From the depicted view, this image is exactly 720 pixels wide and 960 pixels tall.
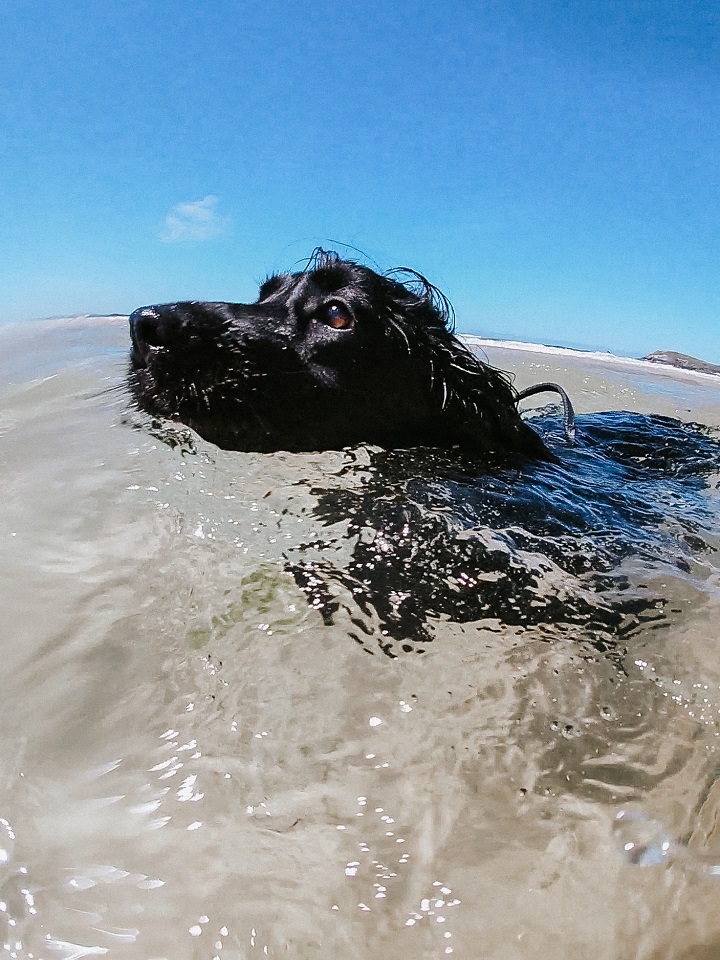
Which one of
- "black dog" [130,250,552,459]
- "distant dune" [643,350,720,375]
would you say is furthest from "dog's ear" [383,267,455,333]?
"distant dune" [643,350,720,375]

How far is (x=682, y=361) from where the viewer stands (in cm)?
2266

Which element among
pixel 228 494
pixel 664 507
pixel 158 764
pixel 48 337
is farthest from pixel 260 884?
pixel 48 337

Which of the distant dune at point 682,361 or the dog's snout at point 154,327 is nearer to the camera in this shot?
the dog's snout at point 154,327

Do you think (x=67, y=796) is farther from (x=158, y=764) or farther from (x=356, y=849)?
(x=356, y=849)

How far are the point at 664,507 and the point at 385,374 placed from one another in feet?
6.87

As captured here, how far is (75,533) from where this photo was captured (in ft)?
12.4

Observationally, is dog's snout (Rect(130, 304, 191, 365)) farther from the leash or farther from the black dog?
the leash

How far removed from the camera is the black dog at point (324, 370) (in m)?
3.22

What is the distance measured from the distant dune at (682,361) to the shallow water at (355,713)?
787 inches

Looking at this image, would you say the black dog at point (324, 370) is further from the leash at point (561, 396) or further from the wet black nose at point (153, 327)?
the leash at point (561, 396)

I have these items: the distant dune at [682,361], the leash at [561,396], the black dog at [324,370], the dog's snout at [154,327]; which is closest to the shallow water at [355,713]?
the black dog at [324,370]

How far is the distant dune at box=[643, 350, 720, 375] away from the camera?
851 inches

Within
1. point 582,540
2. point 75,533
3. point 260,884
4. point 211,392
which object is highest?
point 211,392

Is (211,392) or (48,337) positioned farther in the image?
(48,337)
